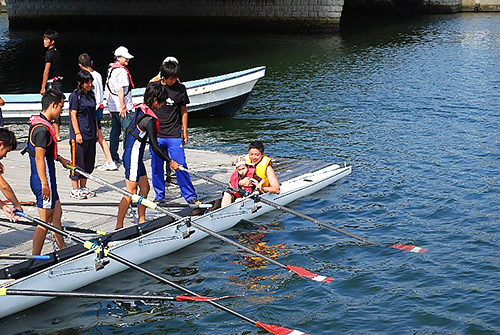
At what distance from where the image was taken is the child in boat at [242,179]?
12.4 meters

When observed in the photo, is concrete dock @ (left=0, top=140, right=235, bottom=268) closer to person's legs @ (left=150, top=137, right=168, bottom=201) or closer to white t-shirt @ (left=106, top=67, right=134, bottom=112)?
person's legs @ (left=150, top=137, right=168, bottom=201)

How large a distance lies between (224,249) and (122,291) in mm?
2155

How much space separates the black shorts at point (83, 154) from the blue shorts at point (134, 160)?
1.38 metres

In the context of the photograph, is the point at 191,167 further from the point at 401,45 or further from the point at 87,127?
the point at 401,45

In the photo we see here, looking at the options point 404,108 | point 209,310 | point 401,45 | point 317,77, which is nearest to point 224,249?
point 209,310

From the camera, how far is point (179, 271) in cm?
1120

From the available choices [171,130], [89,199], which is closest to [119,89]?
[171,130]

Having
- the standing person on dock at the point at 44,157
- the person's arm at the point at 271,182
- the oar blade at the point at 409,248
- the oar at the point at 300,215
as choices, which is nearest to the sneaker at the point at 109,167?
the oar at the point at 300,215

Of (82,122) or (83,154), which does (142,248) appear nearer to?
(83,154)

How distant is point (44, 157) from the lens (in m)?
9.45

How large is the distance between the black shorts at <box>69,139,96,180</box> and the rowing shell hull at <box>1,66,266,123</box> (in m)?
7.43

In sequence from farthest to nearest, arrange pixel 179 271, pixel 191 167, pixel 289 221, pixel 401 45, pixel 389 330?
pixel 401 45 < pixel 191 167 < pixel 289 221 < pixel 179 271 < pixel 389 330

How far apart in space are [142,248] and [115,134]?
4.16 meters

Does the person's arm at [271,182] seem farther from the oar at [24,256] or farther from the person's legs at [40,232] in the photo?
the oar at [24,256]
